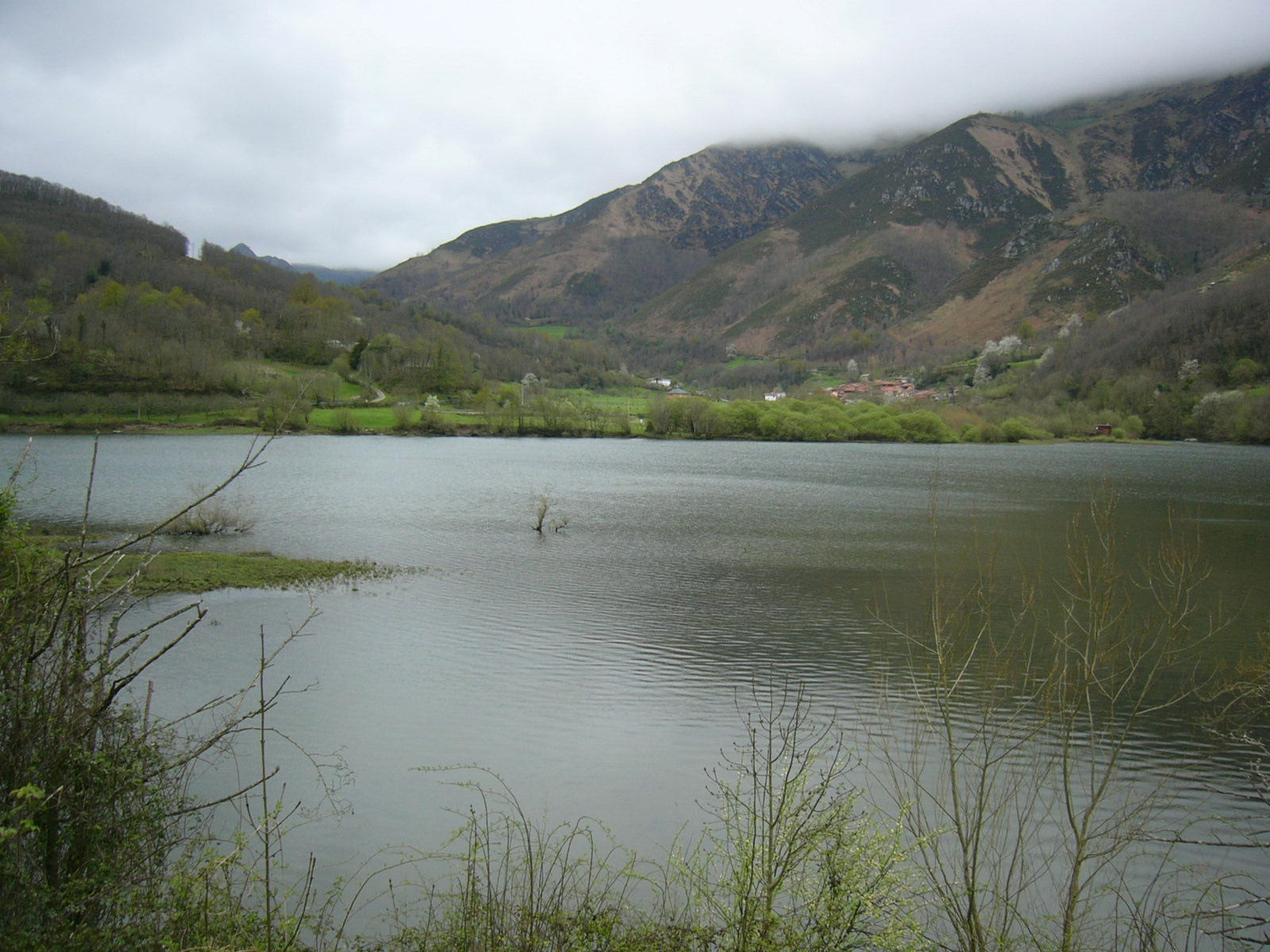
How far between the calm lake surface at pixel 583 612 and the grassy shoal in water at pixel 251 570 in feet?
3.16

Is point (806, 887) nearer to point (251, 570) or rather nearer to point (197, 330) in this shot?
point (251, 570)

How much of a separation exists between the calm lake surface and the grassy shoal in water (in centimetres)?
96

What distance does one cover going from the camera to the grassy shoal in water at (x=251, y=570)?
2030 cm

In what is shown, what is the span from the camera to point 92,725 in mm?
4500

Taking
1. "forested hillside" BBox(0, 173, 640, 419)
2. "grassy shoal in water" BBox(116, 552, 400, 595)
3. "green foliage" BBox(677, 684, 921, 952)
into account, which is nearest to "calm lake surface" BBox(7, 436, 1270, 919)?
"grassy shoal in water" BBox(116, 552, 400, 595)

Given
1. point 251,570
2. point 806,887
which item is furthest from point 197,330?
point 806,887

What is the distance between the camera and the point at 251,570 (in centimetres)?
2194

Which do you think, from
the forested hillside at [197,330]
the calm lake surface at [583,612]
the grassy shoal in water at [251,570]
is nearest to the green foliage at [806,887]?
the calm lake surface at [583,612]

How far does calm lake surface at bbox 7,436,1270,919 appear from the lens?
11.2m

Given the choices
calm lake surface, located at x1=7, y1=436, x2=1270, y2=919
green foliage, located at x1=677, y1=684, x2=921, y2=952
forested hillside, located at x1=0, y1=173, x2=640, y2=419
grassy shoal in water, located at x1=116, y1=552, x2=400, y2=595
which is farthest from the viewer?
forested hillside, located at x1=0, y1=173, x2=640, y2=419

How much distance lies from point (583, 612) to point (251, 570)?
31.7 ft

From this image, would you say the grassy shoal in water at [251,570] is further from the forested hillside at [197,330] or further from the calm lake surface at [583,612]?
the forested hillside at [197,330]

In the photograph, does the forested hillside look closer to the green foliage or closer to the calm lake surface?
the calm lake surface

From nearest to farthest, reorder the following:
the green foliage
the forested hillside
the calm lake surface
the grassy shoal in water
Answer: the green foliage, the calm lake surface, the grassy shoal in water, the forested hillside
